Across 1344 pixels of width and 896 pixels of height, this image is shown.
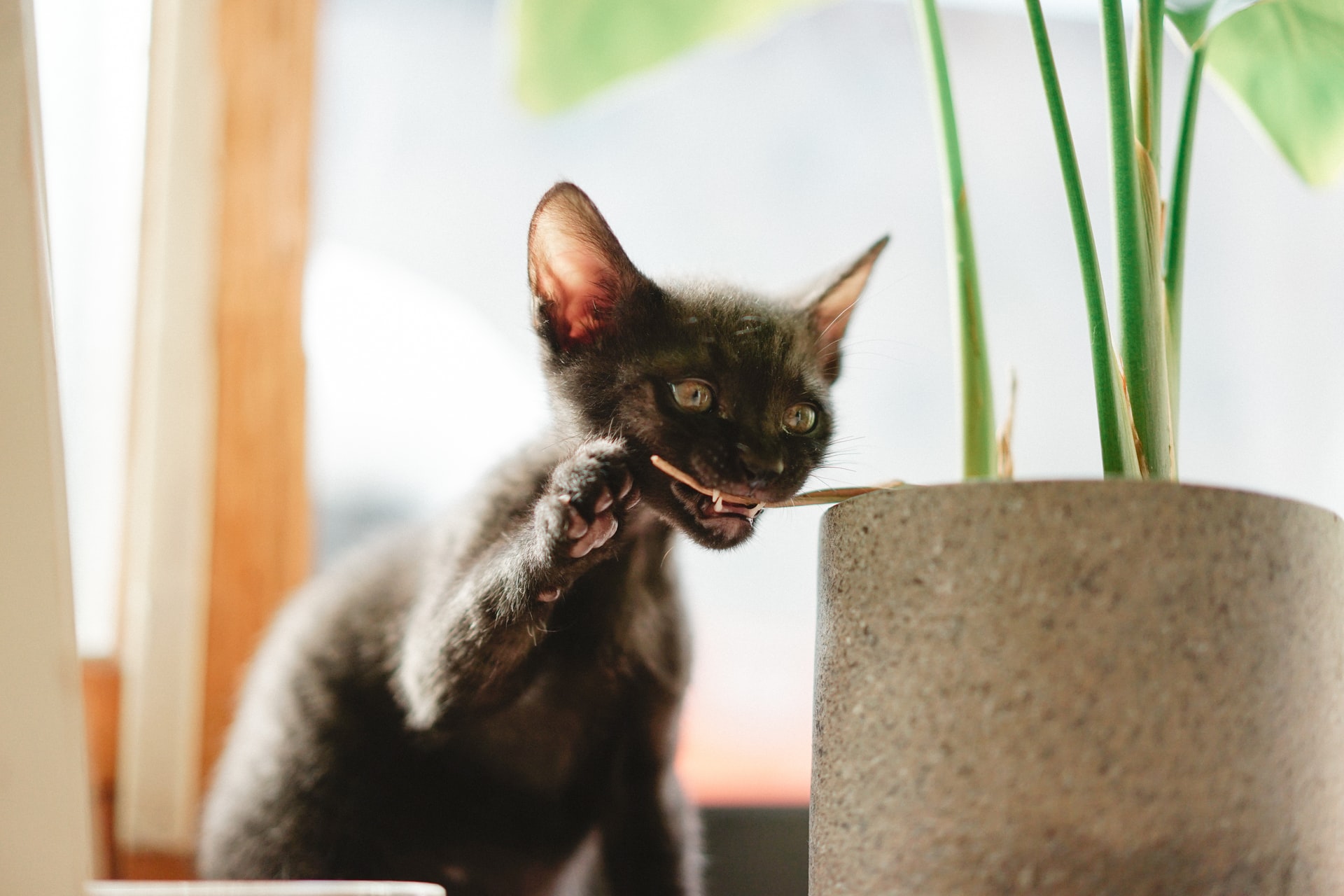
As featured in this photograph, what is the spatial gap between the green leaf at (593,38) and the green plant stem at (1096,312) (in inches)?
13.1

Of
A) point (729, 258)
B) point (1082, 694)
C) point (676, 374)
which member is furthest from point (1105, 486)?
point (729, 258)

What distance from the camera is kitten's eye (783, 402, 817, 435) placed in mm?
847

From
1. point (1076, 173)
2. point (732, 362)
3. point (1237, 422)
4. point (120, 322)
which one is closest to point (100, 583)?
point (120, 322)

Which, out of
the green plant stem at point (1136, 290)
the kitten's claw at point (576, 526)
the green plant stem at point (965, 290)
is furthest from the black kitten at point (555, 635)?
the green plant stem at point (1136, 290)

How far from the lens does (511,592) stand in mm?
790

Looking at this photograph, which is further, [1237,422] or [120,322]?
[1237,422]

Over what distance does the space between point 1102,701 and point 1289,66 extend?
608 mm

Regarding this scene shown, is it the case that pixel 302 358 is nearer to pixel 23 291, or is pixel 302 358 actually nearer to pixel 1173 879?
pixel 23 291

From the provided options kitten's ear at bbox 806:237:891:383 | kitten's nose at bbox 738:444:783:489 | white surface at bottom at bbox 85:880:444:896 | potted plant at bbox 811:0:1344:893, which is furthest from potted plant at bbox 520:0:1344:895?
kitten's ear at bbox 806:237:891:383

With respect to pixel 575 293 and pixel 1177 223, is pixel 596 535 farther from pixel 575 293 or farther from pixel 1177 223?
pixel 1177 223

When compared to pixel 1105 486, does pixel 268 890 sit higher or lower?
lower

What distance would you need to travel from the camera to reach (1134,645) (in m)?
0.55

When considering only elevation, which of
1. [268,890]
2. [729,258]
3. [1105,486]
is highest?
[729,258]

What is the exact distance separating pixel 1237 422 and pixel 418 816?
1324 mm
